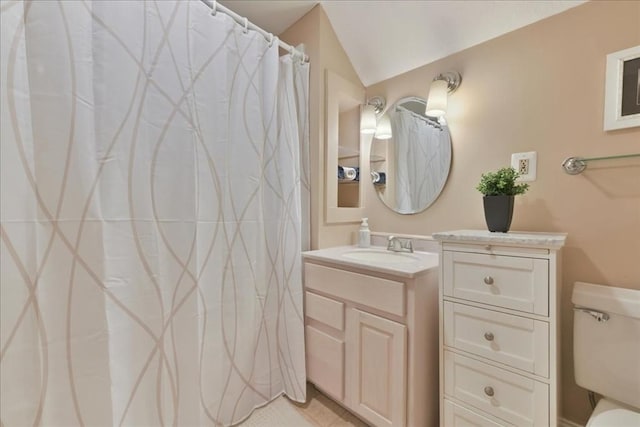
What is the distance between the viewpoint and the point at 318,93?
166 centimetres

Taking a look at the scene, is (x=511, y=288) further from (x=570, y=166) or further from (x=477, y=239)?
(x=570, y=166)

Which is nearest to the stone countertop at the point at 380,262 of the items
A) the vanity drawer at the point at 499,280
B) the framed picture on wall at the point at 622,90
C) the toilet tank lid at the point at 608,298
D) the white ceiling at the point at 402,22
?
the vanity drawer at the point at 499,280

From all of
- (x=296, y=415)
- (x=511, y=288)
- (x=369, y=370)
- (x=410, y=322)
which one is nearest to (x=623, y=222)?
(x=511, y=288)

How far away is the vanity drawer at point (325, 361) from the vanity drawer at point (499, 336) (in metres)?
0.54

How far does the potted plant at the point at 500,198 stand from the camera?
3.64 ft

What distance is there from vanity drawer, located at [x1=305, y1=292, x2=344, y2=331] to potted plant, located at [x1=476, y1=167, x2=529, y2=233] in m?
0.78

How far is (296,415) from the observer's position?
4.65 feet

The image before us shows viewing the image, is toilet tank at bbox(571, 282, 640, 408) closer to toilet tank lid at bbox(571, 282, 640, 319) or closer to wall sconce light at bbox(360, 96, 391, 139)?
toilet tank lid at bbox(571, 282, 640, 319)

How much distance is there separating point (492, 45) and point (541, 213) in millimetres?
843

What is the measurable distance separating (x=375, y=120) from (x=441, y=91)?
47 centimetres

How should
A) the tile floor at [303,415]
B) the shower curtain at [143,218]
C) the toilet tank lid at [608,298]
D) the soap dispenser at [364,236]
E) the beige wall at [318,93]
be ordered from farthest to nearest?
the soap dispenser at [364,236], the beige wall at [318,93], the tile floor at [303,415], the toilet tank lid at [608,298], the shower curtain at [143,218]

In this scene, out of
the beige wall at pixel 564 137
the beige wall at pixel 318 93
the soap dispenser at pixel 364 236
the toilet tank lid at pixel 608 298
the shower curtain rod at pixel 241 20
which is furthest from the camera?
the soap dispenser at pixel 364 236

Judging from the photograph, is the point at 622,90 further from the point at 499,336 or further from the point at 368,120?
the point at 368,120

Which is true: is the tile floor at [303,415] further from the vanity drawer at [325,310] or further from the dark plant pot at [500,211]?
the dark plant pot at [500,211]
